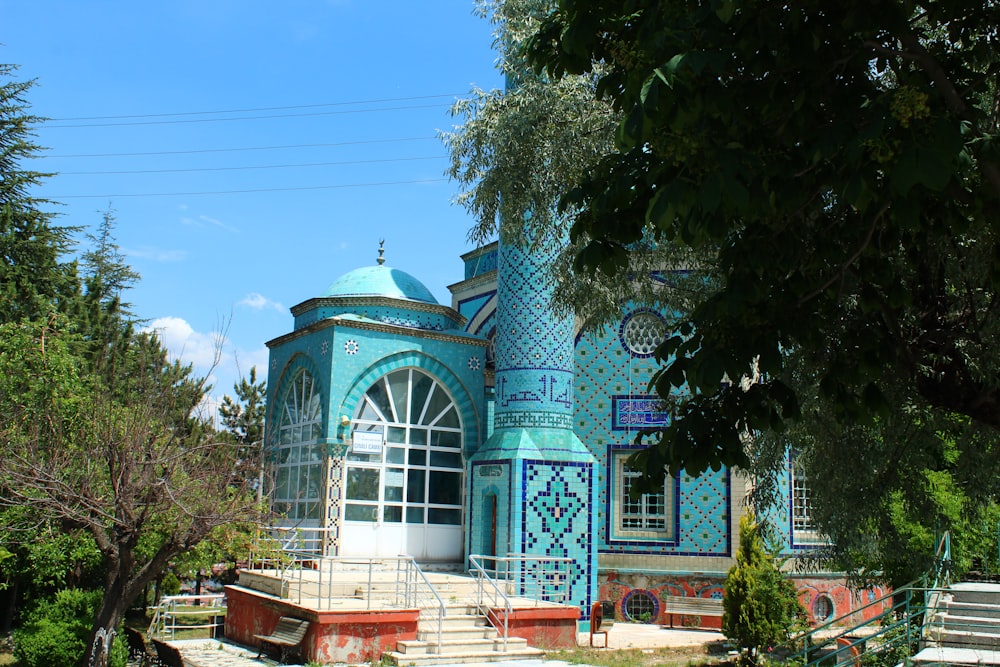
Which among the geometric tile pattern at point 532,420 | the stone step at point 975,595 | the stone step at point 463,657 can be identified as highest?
the geometric tile pattern at point 532,420

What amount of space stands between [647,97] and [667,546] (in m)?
15.3

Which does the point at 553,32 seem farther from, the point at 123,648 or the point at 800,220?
the point at 123,648

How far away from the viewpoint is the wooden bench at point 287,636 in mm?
12141

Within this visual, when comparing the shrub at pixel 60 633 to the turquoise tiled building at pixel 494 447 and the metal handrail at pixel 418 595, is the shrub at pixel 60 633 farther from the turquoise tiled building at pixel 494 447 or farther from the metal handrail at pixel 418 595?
the turquoise tiled building at pixel 494 447

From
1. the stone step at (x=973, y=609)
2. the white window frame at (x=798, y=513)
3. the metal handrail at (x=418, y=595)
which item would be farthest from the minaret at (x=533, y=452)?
the stone step at (x=973, y=609)

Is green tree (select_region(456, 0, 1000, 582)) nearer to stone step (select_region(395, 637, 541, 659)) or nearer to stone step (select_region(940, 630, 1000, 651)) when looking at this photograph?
stone step (select_region(940, 630, 1000, 651))

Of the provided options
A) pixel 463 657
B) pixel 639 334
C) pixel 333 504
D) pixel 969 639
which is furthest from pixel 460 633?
pixel 639 334

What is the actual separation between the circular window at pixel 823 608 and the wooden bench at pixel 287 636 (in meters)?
10.4

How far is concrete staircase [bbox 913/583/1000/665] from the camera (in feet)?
32.8

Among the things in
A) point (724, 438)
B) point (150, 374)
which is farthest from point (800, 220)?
point (150, 374)

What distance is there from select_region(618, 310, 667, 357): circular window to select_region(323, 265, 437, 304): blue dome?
4.07 m

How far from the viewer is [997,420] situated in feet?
18.2

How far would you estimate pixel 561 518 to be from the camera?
15.8m

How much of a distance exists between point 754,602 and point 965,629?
3.26m
